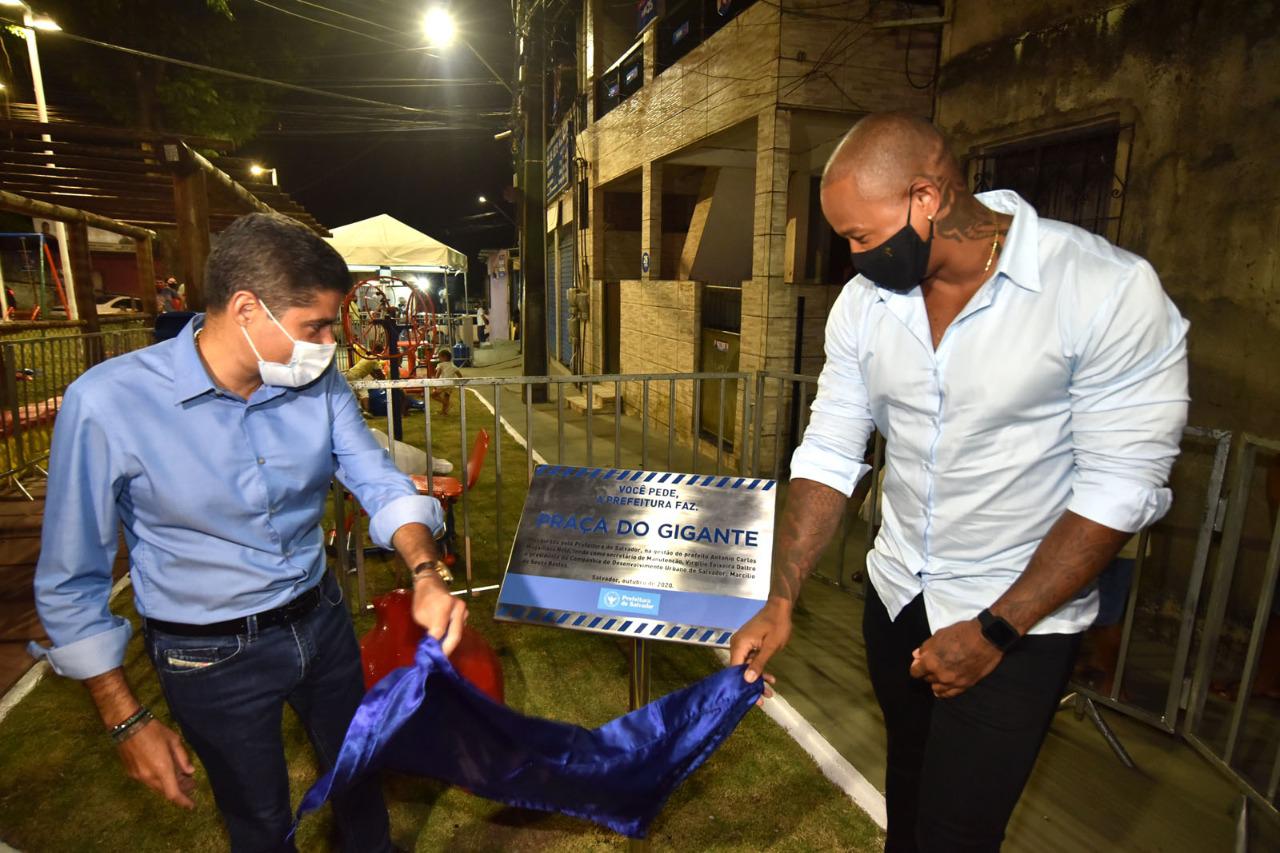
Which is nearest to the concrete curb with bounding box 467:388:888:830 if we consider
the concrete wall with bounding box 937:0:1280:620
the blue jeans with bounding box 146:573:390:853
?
the blue jeans with bounding box 146:573:390:853

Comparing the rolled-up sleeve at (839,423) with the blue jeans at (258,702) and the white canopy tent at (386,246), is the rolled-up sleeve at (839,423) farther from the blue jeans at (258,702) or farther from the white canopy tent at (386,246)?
the white canopy tent at (386,246)

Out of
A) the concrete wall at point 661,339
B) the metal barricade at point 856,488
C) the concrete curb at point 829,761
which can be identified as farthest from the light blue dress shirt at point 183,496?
the concrete wall at point 661,339

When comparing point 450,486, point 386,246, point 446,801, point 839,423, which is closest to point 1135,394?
point 839,423

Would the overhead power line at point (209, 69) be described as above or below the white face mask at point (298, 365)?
above

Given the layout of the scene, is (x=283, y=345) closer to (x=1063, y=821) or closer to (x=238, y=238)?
(x=238, y=238)

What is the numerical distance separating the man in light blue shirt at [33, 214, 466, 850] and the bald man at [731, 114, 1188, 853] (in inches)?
47.9

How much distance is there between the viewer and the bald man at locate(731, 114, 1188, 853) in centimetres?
142

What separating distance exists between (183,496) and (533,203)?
497 inches

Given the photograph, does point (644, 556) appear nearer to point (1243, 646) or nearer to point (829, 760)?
point (829, 760)

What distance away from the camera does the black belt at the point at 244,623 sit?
180cm

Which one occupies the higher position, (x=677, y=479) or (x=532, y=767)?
(x=677, y=479)

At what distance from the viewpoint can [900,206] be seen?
1584 millimetres

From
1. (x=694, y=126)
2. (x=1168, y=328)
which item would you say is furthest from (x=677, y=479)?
(x=694, y=126)

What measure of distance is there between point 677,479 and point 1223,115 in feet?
14.1
